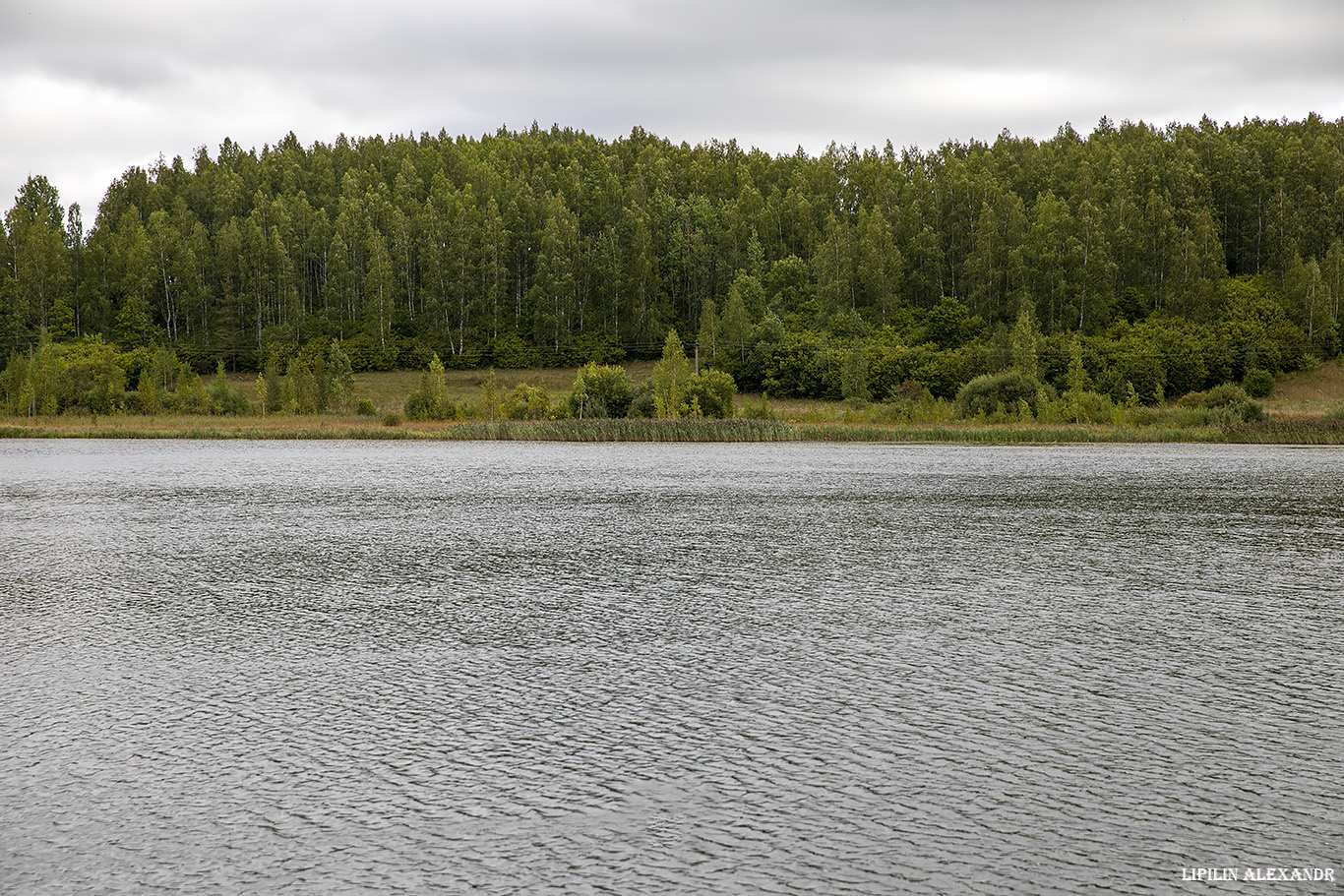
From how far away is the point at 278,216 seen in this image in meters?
131

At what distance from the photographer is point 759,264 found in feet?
402

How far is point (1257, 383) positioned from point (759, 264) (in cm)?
5280

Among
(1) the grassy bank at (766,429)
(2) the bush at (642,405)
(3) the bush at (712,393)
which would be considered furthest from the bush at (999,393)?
(2) the bush at (642,405)

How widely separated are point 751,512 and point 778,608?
31.6ft

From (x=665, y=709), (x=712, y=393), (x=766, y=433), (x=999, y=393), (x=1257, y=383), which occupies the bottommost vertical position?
(x=665, y=709)

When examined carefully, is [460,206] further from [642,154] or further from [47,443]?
[47,443]

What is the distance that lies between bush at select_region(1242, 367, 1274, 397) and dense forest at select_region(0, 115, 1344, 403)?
3.86ft

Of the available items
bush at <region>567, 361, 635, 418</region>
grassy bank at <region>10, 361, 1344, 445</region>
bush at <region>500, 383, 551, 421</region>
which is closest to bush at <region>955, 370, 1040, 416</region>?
grassy bank at <region>10, 361, 1344, 445</region>

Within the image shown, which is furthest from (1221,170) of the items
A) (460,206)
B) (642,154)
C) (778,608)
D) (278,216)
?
(778,608)

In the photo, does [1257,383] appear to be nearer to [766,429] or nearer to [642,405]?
[766,429]

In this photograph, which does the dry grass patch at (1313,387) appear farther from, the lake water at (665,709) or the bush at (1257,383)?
the lake water at (665,709)

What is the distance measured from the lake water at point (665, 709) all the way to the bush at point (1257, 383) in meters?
77.8

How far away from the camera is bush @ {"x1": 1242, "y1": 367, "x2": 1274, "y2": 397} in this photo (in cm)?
8731

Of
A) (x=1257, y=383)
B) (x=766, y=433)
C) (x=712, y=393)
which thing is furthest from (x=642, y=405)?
(x=1257, y=383)
